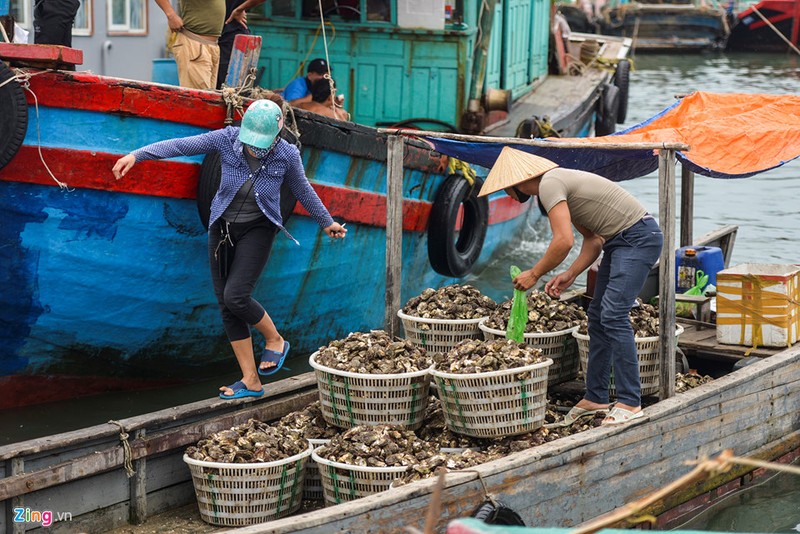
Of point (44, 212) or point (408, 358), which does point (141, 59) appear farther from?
point (408, 358)

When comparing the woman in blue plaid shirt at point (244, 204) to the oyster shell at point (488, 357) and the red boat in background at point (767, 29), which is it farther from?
the red boat in background at point (767, 29)

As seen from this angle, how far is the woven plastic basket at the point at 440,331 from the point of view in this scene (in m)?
6.11

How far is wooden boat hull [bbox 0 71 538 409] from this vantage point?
636 centimetres

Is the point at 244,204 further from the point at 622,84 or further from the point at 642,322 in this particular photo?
the point at 622,84

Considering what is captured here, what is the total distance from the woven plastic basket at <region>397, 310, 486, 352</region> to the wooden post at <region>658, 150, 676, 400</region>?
1037 millimetres

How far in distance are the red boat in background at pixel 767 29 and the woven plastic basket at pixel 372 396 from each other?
112 ft

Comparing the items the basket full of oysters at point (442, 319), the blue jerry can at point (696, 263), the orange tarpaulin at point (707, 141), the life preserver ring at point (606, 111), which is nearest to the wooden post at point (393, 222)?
the basket full of oysters at point (442, 319)

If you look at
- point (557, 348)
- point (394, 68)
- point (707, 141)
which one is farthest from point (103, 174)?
point (707, 141)

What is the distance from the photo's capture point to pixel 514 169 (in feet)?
17.4

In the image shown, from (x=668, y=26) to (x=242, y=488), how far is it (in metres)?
36.0

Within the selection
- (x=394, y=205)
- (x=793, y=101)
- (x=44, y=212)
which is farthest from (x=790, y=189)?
(x=44, y=212)

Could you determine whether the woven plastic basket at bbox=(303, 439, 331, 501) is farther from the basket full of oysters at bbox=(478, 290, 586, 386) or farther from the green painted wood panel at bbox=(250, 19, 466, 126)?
the green painted wood panel at bbox=(250, 19, 466, 126)

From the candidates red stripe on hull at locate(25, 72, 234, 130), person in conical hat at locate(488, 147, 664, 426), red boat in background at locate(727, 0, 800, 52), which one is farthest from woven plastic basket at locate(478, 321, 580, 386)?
red boat in background at locate(727, 0, 800, 52)

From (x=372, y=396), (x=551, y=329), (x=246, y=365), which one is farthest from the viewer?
(x=551, y=329)
